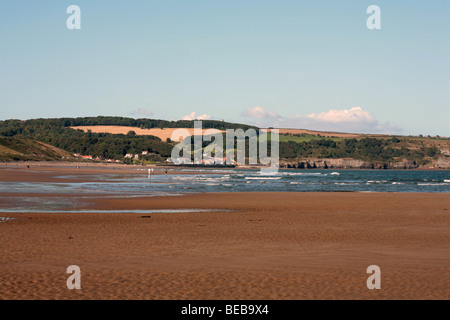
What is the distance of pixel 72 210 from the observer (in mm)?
29484

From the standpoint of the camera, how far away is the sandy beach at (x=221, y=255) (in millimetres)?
11172

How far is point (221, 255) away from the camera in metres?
15.5

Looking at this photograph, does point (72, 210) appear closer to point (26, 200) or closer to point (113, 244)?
point (26, 200)

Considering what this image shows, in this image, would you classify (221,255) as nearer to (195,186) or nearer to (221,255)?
(221,255)

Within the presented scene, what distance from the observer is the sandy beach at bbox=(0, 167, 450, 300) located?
11.2 m

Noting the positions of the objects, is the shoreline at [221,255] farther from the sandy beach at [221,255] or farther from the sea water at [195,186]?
the sea water at [195,186]

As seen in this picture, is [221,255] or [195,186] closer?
[221,255]

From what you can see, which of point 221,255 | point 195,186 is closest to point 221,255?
point 221,255

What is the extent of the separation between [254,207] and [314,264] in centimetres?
2027

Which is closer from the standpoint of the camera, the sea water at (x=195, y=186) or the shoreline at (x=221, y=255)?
the shoreline at (x=221, y=255)

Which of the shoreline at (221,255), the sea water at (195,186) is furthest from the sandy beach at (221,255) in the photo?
the sea water at (195,186)

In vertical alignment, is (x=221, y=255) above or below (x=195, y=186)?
above

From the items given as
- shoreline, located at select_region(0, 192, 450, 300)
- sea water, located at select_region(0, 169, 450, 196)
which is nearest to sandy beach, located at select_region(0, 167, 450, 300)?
shoreline, located at select_region(0, 192, 450, 300)
